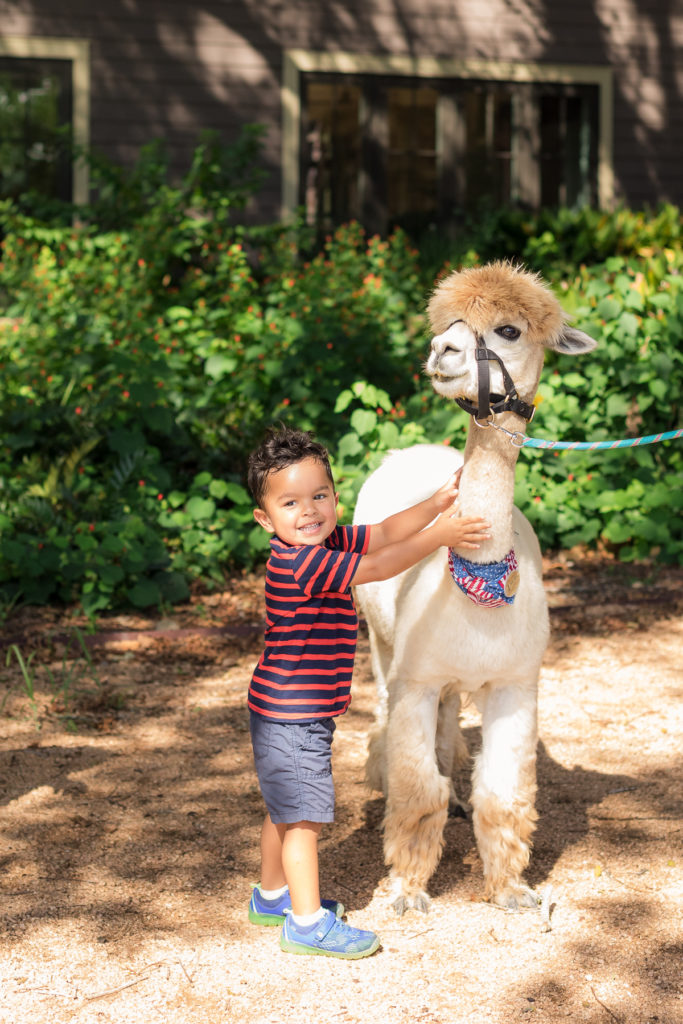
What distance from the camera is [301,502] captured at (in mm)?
2857

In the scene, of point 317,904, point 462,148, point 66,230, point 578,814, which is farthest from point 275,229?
point 317,904

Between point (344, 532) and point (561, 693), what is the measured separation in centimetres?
211

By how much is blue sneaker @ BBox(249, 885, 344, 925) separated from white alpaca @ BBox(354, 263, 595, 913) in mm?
217

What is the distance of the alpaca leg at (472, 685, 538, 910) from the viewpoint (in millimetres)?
3129

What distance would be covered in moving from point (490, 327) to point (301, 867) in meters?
1.40

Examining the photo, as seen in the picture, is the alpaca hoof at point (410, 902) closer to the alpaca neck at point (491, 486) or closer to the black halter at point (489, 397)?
the alpaca neck at point (491, 486)

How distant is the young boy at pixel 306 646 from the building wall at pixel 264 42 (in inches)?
361

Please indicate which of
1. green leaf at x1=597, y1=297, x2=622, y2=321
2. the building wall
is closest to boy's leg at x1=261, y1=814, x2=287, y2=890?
green leaf at x1=597, y1=297, x2=622, y2=321

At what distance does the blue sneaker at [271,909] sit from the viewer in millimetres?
3029

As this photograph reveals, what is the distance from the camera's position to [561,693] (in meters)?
4.80

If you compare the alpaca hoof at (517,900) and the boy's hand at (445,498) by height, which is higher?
the boy's hand at (445,498)

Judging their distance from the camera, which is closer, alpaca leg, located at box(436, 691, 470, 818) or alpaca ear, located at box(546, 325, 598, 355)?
alpaca ear, located at box(546, 325, 598, 355)

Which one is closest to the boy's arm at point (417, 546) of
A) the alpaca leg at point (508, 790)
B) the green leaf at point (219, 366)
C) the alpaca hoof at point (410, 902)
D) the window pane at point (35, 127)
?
the alpaca leg at point (508, 790)

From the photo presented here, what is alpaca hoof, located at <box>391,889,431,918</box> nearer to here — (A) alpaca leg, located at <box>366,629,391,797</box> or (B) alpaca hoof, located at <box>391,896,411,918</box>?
(B) alpaca hoof, located at <box>391,896,411,918</box>
